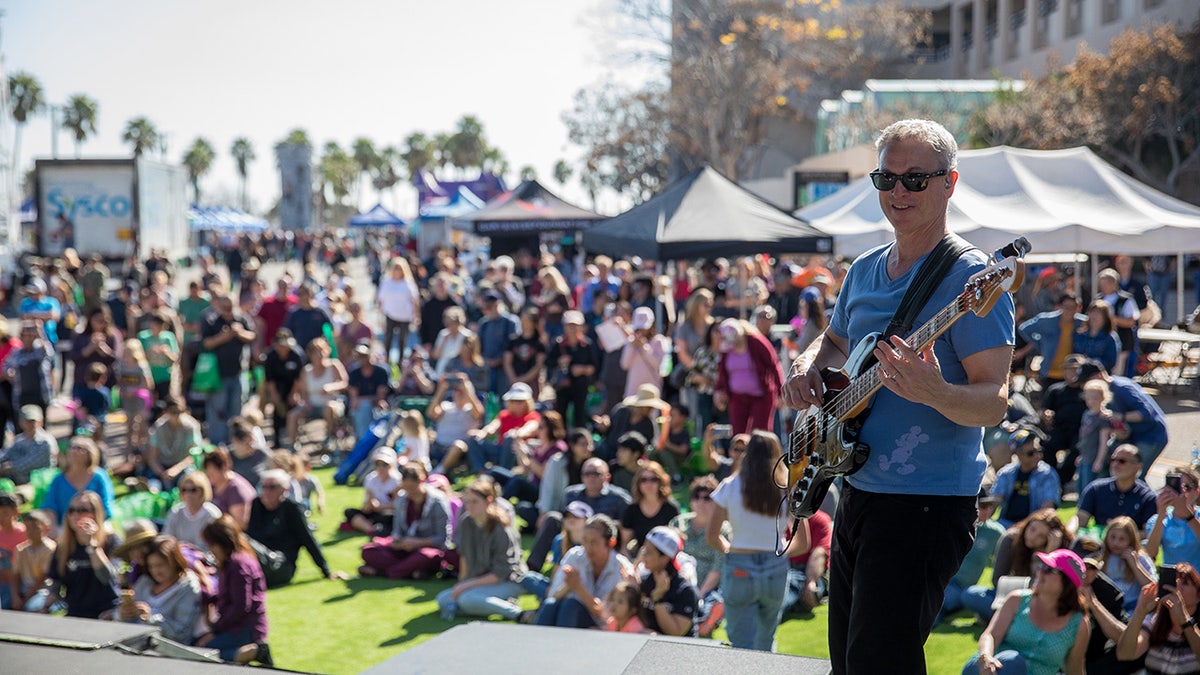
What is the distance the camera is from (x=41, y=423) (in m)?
11.1

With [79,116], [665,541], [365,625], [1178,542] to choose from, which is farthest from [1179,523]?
[79,116]

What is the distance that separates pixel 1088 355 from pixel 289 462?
23.8 ft

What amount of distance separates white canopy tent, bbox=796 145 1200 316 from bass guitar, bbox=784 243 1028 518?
8017 mm

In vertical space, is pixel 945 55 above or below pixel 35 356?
above

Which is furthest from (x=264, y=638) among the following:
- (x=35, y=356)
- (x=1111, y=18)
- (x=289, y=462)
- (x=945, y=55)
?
(x=945, y=55)

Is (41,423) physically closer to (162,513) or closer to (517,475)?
(162,513)

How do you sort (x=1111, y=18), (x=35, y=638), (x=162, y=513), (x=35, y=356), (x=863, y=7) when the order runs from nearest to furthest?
(x=35, y=638)
(x=162, y=513)
(x=35, y=356)
(x=1111, y=18)
(x=863, y=7)

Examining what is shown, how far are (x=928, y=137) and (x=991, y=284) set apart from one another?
402mm

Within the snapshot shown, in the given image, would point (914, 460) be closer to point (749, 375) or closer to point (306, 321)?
point (749, 375)

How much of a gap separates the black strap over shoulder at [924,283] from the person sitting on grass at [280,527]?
6823mm

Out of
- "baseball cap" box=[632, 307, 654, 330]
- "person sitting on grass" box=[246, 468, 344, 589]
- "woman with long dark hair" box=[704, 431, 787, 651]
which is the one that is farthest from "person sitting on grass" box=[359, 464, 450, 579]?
"woman with long dark hair" box=[704, 431, 787, 651]

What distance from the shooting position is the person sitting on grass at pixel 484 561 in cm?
772

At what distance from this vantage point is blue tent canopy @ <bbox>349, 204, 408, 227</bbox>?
139 feet

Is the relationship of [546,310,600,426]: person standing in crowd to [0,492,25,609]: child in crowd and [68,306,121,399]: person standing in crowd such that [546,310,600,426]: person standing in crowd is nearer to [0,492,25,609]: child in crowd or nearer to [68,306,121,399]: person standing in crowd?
[68,306,121,399]: person standing in crowd
